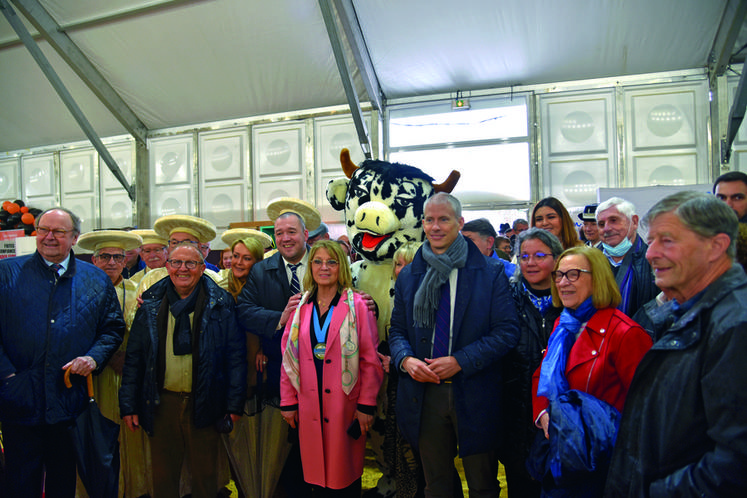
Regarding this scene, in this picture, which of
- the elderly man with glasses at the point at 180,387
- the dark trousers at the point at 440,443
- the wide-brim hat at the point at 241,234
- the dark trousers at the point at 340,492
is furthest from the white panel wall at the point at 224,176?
the dark trousers at the point at 440,443

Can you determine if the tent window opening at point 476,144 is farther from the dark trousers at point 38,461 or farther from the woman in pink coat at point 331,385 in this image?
the dark trousers at point 38,461

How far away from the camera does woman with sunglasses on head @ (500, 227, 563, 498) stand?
6.49ft

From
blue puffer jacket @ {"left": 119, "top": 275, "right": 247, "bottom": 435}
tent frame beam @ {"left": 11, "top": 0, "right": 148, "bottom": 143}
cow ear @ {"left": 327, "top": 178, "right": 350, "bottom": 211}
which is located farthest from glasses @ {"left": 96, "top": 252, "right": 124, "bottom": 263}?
tent frame beam @ {"left": 11, "top": 0, "right": 148, "bottom": 143}

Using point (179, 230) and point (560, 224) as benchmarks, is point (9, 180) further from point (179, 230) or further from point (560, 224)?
point (560, 224)

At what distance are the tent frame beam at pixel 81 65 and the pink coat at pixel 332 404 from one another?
272 inches

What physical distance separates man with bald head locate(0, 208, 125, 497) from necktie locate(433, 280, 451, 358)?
5.64 ft

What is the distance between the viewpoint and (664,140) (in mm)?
5941

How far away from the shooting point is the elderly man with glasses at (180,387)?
2250 mm

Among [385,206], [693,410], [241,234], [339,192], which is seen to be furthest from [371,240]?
[693,410]

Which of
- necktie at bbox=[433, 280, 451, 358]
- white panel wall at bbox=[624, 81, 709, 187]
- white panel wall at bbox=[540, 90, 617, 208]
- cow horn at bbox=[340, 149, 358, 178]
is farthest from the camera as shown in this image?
white panel wall at bbox=[540, 90, 617, 208]

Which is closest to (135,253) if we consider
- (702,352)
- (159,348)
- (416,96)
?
(159,348)

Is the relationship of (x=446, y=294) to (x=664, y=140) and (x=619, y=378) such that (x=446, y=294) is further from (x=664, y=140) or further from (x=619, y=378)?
(x=664, y=140)

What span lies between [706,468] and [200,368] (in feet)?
6.80

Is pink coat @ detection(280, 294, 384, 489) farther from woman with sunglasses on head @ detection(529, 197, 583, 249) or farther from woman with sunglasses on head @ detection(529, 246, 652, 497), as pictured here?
woman with sunglasses on head @ detection(529, 197, 583, 249)
